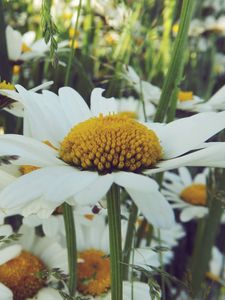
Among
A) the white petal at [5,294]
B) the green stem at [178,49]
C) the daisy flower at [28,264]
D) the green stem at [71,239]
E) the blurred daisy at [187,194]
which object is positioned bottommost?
the blurred daisy at [187,194]

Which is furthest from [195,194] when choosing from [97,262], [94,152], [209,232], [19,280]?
[94,152]

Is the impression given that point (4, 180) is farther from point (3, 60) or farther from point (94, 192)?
point (3, 60)

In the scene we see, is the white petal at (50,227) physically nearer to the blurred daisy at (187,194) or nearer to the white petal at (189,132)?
the white petal at (189,132)

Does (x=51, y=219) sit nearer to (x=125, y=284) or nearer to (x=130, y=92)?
(x=125, y=284)

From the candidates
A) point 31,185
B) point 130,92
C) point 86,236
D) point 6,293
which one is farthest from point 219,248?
point 31,185

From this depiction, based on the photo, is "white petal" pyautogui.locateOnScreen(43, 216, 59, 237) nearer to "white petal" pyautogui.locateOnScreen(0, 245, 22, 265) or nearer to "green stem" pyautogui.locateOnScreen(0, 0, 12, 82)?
"white petal" pyautogui.locateOnScreen(0, 245, 22, 265)

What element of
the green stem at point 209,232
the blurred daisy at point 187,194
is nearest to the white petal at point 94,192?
the green stem at point 209,232
